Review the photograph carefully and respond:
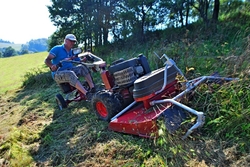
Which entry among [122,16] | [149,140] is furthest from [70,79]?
[122,16]

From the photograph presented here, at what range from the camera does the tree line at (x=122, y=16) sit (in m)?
8.33

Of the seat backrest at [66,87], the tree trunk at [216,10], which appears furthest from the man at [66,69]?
the tree trunk at [216,10]

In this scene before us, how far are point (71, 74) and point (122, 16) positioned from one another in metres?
5.60

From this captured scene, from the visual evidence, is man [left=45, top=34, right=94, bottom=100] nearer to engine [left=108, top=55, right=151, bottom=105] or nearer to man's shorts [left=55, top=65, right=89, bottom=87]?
man's shorts [left=55, top=65, right=89, bottom=87]

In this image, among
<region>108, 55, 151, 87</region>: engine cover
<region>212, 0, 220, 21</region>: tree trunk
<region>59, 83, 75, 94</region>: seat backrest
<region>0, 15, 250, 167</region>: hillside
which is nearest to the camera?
<region>0, 15, 250, 167</region>: hillside

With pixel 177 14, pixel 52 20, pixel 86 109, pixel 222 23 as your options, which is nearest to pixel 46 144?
pixel 86 109

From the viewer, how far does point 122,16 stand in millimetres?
9422

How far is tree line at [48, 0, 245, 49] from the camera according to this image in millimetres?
8328

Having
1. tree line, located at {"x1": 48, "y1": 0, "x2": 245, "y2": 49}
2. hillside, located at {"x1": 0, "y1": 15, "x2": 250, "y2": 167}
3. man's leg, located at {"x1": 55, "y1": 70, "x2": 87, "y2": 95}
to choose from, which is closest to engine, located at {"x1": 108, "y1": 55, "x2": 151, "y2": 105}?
hillside, located at {"x1": 0, "y1": 15, "x2": 250, "y2": 167}

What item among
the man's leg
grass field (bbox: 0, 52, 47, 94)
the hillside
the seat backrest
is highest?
the man's leg

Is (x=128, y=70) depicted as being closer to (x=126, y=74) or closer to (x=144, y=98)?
(x=126, y=74)

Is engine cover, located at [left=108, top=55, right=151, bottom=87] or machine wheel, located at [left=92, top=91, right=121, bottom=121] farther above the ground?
engine cover, located at [left=108, top=55, right=151, bottom=87]

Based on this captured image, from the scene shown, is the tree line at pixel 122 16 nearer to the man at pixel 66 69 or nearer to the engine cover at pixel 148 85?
the man at pixel 66 69

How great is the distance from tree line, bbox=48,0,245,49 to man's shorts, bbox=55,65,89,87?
478cm
